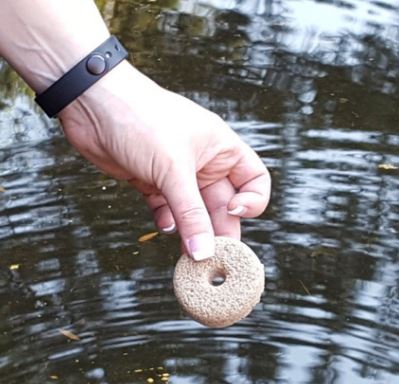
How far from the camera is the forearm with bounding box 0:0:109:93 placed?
3.98 feet

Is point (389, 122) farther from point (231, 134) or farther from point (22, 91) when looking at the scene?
point (231, 134)

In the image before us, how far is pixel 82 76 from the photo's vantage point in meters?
1.25

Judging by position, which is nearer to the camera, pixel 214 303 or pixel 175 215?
pixel 175 215

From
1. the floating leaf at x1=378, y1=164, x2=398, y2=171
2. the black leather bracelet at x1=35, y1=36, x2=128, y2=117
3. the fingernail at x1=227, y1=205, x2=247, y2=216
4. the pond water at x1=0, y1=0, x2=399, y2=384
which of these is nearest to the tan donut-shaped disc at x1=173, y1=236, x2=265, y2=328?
the fingernail at x1=227, y1=205, x2=247, y2=216

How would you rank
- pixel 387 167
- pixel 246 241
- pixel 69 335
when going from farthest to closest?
pixel 387 167 → pixel 246 241 → pixel 69 335

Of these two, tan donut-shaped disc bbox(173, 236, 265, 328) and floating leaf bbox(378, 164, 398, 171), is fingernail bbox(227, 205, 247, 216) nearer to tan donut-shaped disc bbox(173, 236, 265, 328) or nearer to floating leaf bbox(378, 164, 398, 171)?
tan donut-shaped disc bbox(173, 236, 265, 328)

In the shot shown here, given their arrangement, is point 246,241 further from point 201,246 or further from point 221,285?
point 201,246

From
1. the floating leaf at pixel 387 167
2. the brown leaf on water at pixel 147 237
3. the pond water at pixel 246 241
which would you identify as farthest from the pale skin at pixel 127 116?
the floating leaf at pixel 387 167

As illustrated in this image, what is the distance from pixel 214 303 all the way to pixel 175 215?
19cm

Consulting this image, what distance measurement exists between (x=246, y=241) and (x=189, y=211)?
3.71 ft

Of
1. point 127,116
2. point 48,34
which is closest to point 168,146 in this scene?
point 127,116

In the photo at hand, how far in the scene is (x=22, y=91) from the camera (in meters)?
3.23

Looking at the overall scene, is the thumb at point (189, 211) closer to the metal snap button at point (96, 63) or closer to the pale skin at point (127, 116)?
the pale skin at point (127, 116)

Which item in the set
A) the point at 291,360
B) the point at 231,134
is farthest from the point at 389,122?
the point at 231,134
